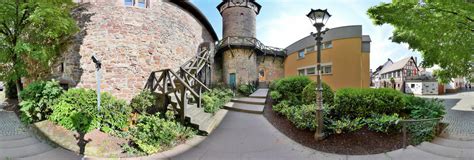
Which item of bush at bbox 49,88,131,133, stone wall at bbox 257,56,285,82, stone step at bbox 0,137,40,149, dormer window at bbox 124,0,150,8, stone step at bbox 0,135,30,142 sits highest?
dormer window at bbox 124,0,150,8

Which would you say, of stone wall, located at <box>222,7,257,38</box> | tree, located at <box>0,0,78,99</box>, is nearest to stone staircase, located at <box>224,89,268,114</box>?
tree, located at <box>0,0,78,99</box>

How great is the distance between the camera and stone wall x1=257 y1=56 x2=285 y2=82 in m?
Answer: 17.7

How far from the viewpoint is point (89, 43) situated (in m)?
8.19

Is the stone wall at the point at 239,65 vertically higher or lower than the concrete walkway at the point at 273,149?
higher

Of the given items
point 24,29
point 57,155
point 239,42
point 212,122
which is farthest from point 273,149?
point 239,42

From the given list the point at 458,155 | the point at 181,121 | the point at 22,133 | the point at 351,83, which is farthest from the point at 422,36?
the point at 22,133

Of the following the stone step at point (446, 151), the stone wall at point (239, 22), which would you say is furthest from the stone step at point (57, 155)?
the stone wall at point (239, 22)

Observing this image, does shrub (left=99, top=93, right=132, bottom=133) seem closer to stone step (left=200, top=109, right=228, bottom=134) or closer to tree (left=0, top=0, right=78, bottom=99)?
stone step (left=200, top=109, right=228, bottom=134)

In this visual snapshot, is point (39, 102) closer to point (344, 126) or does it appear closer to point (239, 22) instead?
point (344, 126)

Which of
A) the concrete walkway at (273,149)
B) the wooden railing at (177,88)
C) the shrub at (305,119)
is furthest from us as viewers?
the wooden railing at (177,88)

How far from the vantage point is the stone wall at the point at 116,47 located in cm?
813

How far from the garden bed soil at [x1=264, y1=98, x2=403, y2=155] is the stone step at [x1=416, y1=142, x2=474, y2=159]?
0.57 metres

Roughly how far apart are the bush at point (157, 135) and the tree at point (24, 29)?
464cm

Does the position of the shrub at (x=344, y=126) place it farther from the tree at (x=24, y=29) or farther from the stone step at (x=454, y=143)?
the tree at (x=24, y=29)
